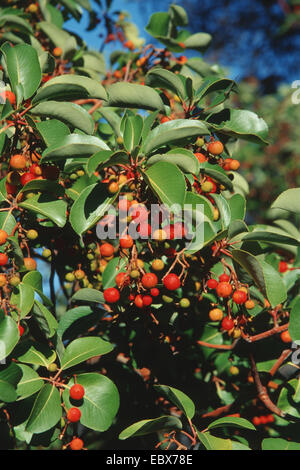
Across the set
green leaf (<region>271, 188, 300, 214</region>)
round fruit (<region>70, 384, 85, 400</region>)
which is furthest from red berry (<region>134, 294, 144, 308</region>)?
green leaf (<region>271, 188, 300, 214</region>)

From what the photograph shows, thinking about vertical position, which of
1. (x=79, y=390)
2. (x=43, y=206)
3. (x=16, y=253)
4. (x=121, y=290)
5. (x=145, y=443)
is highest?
(x=43, y=206)

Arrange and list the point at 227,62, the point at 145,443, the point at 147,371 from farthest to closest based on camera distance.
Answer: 1. the point at 227,62
2. the point at 145,443
3. the point at 147,371

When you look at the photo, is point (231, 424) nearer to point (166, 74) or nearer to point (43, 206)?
point (43, 206)

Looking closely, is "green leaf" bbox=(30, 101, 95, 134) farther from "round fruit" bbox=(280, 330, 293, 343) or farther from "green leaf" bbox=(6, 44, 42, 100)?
"round fruit" bbox=(280, 330, 293, 343)

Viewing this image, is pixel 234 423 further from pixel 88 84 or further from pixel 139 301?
pixel 88 84

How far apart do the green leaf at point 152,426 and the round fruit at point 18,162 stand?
974mm

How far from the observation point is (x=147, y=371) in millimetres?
2145

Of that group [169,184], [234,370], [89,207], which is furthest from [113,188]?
[234,370]

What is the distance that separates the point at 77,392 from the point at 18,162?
83cm

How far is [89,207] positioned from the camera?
1555 millimetres

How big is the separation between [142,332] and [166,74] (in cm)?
110

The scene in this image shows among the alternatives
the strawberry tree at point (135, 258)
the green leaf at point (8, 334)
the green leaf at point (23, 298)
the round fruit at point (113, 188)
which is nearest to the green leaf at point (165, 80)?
the strawberry tree at point (135, 258)
